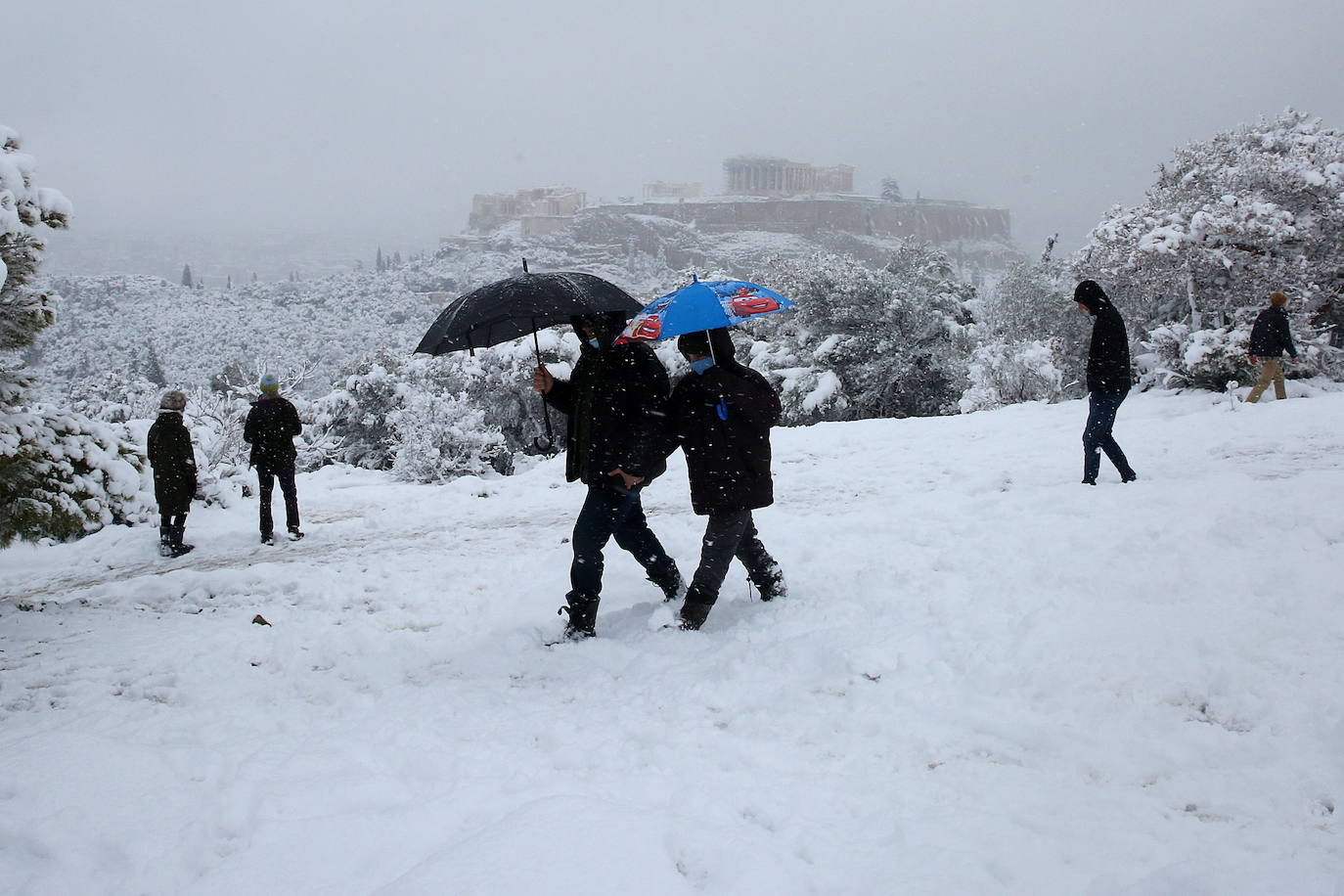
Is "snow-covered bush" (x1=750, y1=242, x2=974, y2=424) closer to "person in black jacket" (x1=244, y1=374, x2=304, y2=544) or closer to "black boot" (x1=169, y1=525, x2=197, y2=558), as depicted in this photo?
"person in black jacket" (x1=244, y1=374, x2=304, y2=544)

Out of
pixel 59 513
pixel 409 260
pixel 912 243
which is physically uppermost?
pixel 409 260

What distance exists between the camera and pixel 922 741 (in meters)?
3.07

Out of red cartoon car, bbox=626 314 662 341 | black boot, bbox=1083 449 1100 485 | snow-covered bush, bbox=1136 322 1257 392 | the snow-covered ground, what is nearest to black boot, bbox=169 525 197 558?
the snow-covered ground

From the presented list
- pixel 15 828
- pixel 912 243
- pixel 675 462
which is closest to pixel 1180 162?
pixel 912 243

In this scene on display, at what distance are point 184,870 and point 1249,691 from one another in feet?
12.9

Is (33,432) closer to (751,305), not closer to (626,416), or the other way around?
(626,416)

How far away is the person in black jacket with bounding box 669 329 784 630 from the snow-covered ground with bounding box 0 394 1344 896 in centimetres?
65

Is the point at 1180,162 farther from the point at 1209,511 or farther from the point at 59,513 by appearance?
the point at 59,513

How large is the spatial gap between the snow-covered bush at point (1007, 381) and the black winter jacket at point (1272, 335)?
6.86 m

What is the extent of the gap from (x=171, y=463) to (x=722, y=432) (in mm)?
6646

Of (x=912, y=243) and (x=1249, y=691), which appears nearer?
(x=1249, y=691)

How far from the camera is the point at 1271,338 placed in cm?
1046

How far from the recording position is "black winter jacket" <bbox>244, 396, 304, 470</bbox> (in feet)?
26.4

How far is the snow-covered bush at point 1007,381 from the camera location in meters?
17.9
